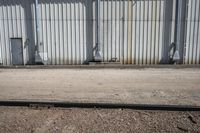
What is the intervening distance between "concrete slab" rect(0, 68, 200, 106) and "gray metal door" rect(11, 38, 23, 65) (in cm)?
135

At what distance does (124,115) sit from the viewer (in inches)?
303

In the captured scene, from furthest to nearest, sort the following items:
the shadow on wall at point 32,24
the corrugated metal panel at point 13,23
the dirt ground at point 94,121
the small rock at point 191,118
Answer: the corrugated metal panel at point 13,23 → the shadow on wall at point 32,24 → the small rock at point 191,118 → the dirt ground at point 94,121

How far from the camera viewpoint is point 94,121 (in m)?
7.32

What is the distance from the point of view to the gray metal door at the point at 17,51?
51.2 ft

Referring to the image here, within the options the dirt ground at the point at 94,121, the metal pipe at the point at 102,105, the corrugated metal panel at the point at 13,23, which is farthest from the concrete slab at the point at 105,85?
the corrugated metal panel at the point at 13,23

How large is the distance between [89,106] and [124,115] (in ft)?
3.80

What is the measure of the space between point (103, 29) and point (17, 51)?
16.6 ft

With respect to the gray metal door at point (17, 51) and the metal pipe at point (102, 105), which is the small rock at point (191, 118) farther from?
the gray metal door at point (17, 51)

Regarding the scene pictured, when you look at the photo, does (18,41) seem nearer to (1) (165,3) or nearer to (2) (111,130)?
(1) (165,3)

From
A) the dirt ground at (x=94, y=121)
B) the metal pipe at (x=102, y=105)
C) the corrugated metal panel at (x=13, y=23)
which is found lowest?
the dirt ground at (x=94, y=121)

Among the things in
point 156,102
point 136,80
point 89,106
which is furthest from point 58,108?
point 136,80

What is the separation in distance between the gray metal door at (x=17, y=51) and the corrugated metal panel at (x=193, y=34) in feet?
30.3

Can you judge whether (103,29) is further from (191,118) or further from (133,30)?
(191,118)

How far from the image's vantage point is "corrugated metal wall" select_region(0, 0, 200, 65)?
48.6ft
